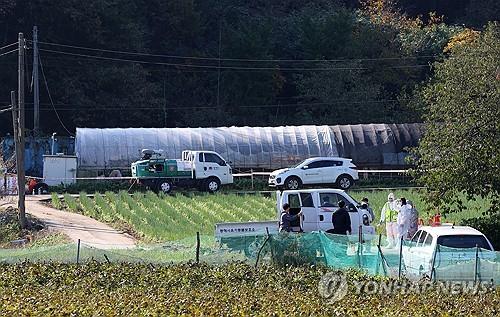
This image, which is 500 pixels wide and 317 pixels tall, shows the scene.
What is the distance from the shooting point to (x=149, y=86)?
6612 cm

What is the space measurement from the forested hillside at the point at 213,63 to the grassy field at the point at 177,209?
22153 millimetres

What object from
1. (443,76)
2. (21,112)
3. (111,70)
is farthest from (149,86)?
(443,76)

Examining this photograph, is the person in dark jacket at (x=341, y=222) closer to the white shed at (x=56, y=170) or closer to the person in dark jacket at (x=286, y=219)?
the person in dark jacket at (x=286, y=219)

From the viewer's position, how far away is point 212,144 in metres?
52.9

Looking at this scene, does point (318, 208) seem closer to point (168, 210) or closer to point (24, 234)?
point (168, 210)

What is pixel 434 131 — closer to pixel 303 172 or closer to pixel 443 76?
pixel 443 76

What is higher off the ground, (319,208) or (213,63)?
(213,63)

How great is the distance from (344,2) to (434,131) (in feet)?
186

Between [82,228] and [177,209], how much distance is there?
4330 millimetres

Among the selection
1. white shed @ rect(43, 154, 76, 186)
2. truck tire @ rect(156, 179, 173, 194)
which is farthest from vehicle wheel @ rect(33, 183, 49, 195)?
truck tire @ rect(156, 179, 173, 194)

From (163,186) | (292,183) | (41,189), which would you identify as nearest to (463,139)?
(292,183)

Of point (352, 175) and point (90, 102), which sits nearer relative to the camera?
point (352, 175)

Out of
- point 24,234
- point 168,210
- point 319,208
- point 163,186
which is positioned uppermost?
point 163,186

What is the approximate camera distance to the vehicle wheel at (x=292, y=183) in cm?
4541
